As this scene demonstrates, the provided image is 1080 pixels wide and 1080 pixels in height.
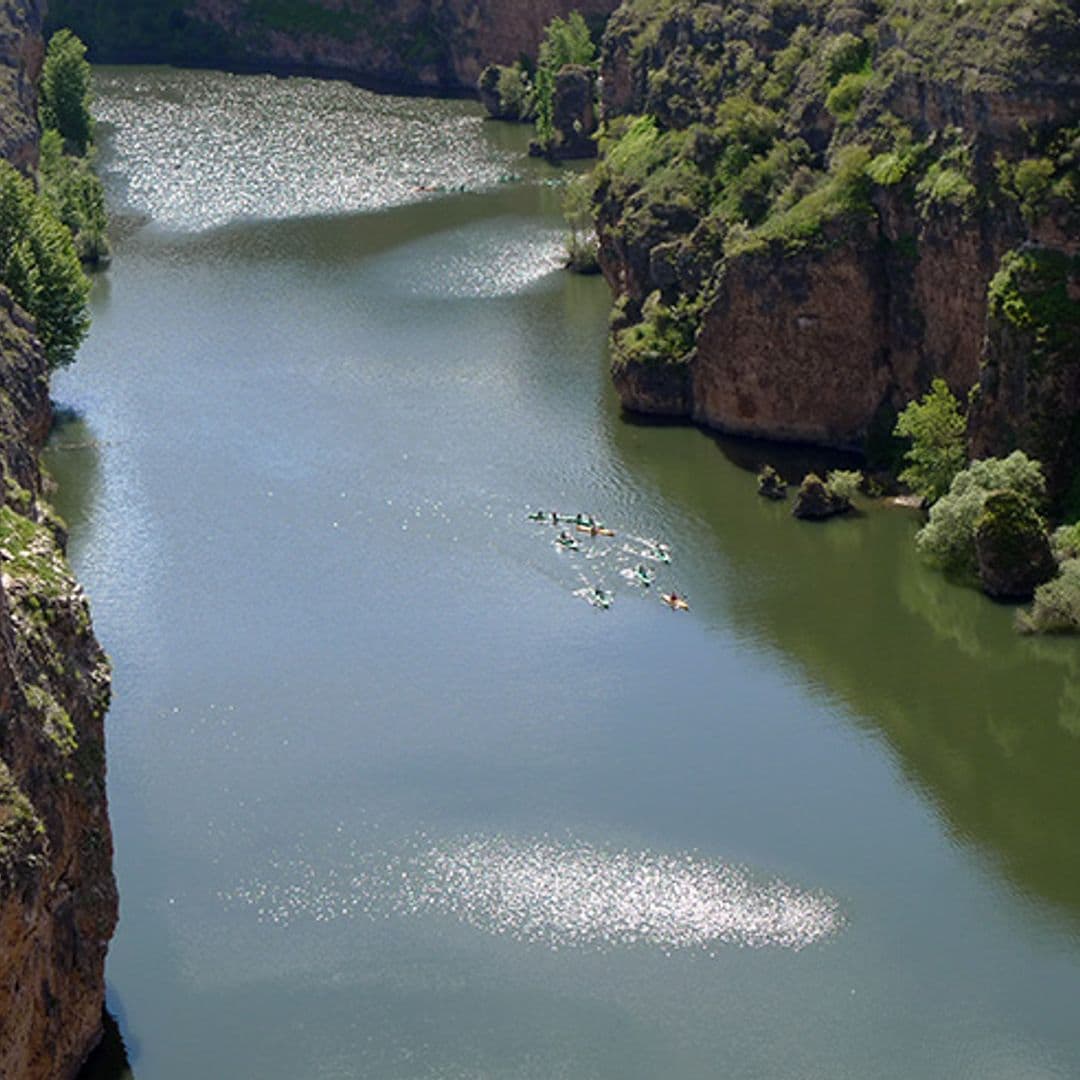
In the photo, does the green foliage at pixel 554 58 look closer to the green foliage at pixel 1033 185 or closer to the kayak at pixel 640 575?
the green foliage at pixel 1033 185

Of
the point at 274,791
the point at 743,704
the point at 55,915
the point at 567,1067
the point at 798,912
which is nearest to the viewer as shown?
the point at 55,915

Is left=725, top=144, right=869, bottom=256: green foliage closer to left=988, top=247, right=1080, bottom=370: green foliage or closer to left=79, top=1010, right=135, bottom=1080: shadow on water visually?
left=988, top=247, right=1080, bottom=370: green foliage

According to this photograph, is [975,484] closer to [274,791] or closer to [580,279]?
[274,791]

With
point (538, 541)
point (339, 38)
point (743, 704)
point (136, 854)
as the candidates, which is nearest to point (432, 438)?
point (538, 541)

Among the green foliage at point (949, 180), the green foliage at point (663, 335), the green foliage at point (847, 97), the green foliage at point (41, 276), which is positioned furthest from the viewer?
the green foliage at point (41, 276)

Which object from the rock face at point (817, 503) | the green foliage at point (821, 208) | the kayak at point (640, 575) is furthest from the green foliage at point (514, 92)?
the kayak at point (640, 575)

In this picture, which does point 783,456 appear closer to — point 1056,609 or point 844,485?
point 844,485
